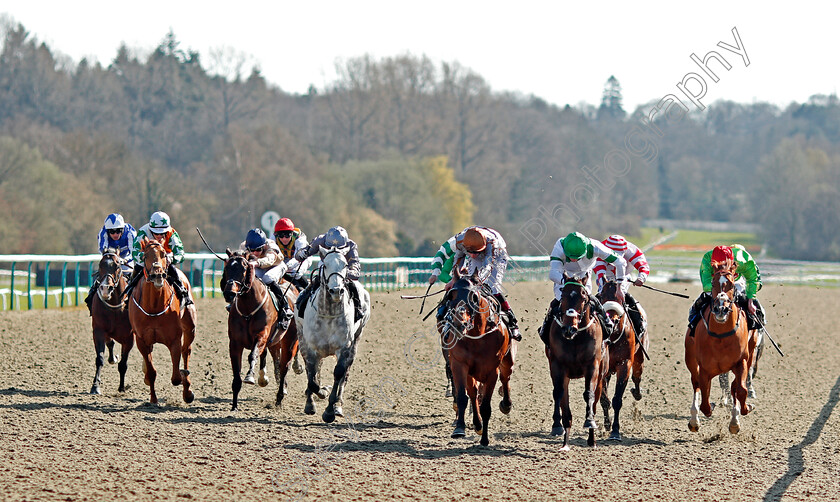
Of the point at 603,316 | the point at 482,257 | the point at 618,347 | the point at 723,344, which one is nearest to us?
the point at 603,316

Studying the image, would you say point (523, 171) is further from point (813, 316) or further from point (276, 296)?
point (276, 296)

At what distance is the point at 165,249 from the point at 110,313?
0.92m

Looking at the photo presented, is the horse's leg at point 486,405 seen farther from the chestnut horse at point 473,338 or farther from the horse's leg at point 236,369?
the horse's leg at point 236,369

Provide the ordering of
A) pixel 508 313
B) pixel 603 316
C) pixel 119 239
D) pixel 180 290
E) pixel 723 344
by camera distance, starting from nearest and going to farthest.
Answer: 1. pixel 603 316
2. pixel 508 313
3. pixel 723 344
4. pixel 180 290
5. pixel 119 239

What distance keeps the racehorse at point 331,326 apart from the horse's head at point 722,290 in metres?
3.33

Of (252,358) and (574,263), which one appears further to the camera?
(252,358)

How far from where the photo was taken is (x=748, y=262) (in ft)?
31.4

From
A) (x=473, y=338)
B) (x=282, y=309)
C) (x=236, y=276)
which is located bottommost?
(x=473, y=338)

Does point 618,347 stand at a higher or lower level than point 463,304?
lower

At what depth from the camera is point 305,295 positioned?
9688mm

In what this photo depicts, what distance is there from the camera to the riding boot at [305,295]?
955 centimetres

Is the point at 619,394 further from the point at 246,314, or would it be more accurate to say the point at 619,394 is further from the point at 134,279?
the point at 134,279

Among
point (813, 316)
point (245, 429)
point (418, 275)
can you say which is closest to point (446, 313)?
point (245, 429)

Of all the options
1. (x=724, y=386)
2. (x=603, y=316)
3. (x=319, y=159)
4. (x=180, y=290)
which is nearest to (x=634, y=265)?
(x=603, y=316)
